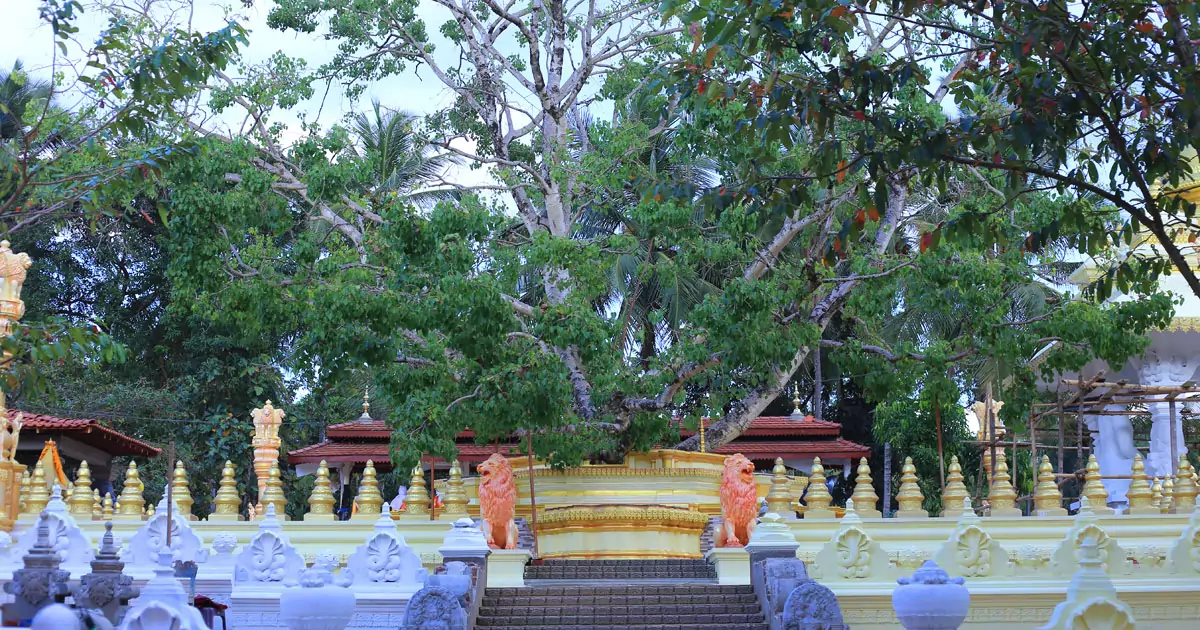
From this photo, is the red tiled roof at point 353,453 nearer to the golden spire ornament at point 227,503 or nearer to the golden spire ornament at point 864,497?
the golden spire ornament at point 227,503

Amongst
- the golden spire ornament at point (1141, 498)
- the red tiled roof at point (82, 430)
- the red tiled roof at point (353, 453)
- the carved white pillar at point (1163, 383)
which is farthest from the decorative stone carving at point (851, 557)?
the red tiled roof at point (82, 430)

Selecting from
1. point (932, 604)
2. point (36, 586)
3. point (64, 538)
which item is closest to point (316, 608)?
point (36, 586)

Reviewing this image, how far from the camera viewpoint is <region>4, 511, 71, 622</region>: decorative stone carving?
33.5ft

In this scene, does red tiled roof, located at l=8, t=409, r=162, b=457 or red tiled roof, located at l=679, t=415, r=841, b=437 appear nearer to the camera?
red tiled roof, located at l=8, t=409, r=162, b=457

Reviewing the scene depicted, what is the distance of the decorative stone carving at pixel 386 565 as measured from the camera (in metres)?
12.2

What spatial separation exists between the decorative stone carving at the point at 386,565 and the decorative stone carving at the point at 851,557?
3851 mm

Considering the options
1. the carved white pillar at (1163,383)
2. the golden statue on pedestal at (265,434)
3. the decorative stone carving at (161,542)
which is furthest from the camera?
the golden statue on pedestal at (265,434)

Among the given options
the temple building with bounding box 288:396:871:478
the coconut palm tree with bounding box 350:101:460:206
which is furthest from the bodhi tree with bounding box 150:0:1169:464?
the coconut palm tree with bounding box 350:101:460:206

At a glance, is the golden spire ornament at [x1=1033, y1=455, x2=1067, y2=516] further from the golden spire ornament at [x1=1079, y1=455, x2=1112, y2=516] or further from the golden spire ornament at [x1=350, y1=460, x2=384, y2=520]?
the golden spire ornament at [x1=350, y1=460, x2=384, y2=520]

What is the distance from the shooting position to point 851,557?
12.3m

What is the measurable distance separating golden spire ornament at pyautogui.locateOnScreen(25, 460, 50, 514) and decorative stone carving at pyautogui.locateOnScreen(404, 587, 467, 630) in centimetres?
719

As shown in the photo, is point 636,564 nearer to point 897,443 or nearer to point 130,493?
point 130,493

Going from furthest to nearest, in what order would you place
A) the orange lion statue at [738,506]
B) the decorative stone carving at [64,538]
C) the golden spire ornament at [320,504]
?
1. the orange lion statue at [738,506]
2. the golden spire ornament at [320,504]
3. the decorative stone carving at [64,538]

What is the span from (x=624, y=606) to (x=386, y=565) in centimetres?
230
